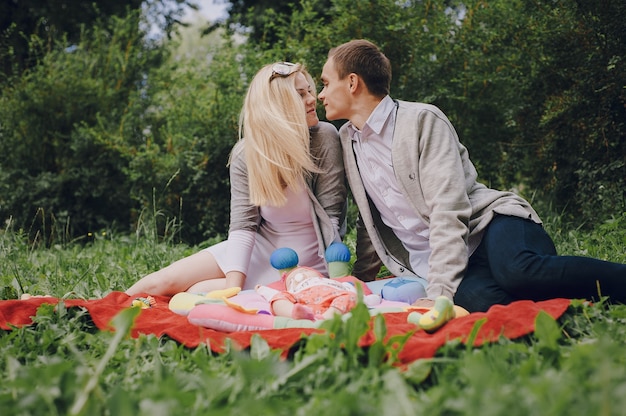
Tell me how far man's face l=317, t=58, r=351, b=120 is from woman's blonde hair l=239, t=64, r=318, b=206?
17 cm

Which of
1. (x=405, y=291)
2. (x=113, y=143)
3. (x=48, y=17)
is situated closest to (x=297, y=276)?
(x=405, y=291)

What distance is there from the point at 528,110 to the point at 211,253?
10.6 feet

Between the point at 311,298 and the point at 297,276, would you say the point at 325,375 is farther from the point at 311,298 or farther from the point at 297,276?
the point at 297,276

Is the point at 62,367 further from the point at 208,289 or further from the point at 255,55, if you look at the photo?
the point at 255,55

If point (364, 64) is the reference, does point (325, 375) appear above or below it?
below

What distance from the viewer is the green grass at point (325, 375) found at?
160cm

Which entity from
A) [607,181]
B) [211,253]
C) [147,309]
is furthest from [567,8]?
[147,309]

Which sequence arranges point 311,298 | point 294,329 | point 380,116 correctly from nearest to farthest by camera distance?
point 294,329, point 311,298, point 380,116

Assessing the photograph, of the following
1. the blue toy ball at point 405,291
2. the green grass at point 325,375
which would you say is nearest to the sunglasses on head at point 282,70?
the blue toy ball at point 405,291

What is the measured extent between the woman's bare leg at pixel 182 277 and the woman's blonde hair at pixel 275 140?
0.46m

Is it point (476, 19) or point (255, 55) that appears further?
point (255, 55)

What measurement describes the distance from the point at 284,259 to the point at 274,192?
1.26 ft

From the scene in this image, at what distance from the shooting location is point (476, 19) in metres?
5.84

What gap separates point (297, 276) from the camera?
10.5 ft
